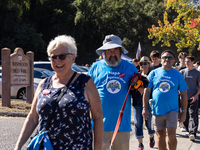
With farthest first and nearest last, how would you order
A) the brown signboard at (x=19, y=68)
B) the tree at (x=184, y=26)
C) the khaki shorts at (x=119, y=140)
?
the tree at (x=184, y=26) → the brown signboard at (x=19, y=68) → the khaki shorts at (x=119, y=140)

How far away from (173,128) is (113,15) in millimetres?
34925

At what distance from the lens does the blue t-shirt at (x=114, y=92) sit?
383 centimetres

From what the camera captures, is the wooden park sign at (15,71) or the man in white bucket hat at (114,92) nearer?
the man in white bucket hat at (114,92)

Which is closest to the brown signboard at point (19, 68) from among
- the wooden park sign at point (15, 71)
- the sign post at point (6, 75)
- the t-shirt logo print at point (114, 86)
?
the wooden park sign at point (15, 71)

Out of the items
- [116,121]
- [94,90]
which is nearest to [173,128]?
[116,121]

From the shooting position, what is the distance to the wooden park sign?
9867mm

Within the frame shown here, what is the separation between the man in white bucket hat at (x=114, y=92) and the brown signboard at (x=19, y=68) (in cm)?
679

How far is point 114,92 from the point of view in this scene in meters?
3.87

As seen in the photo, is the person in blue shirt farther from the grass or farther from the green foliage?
the green foliage

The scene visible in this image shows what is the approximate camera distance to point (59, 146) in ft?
7.81

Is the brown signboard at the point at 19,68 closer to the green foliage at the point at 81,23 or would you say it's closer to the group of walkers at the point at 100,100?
the group of walkers at the point at 100,100

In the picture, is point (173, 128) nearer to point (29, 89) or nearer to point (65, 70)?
point (65, 70)

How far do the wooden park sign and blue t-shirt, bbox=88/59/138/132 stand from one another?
21.9ft

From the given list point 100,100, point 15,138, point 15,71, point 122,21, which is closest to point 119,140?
point 100,100
